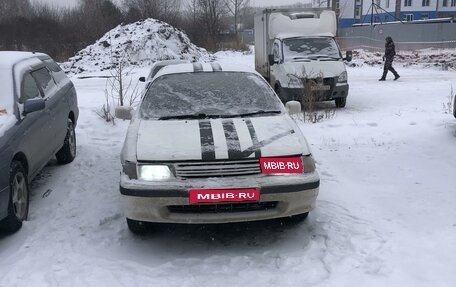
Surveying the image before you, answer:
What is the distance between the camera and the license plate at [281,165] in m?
4.00

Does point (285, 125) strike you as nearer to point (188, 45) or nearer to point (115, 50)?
point (115, 50)

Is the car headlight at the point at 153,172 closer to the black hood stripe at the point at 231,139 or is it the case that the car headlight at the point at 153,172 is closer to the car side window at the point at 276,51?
the black hood stripe at the point at 231,139

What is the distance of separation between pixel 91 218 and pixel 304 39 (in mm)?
9404

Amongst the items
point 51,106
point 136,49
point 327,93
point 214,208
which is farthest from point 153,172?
point 136,49

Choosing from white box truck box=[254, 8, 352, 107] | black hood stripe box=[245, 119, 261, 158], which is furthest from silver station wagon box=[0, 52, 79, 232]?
white box truck box=[254, 8, 352, 107]

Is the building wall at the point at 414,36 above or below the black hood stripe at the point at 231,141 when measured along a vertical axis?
below

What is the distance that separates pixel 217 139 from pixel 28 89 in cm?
263

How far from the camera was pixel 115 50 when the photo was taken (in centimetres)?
2572

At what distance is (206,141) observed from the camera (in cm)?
413

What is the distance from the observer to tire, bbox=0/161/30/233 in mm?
4348

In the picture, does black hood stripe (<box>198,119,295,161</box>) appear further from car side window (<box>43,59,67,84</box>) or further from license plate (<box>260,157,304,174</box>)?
car side window (<box>43,59,67,84</box>)

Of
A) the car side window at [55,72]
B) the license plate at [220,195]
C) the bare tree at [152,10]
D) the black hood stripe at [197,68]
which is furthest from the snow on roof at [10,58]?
the bare tree at [152,10]

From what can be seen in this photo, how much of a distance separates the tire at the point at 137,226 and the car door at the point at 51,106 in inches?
78.4

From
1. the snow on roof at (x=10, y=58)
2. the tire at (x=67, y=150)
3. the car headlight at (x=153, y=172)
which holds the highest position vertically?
the snow on roof at (x=10, y=58)
